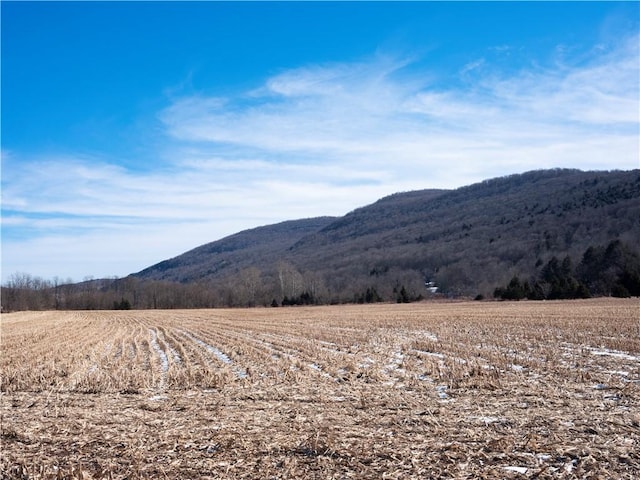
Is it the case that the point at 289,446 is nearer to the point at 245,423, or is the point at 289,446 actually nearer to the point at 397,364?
the point at 245,423

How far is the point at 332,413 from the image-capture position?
10.0m

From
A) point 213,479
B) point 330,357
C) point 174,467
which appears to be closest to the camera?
point 213,479

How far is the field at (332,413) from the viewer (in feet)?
23.2

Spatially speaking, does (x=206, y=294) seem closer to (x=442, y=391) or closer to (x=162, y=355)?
(x=162, y=355)

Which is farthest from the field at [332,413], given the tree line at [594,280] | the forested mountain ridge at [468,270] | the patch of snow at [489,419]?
the forested mountain ridge at [468,270]

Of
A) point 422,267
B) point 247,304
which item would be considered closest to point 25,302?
point 247,304

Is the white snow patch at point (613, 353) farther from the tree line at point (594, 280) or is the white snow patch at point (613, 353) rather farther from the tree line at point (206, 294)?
the tree line at point (206, 294)

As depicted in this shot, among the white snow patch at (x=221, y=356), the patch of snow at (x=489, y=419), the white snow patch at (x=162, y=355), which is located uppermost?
the white snow patch at (x=162, y=355)

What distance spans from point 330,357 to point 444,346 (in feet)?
16.4

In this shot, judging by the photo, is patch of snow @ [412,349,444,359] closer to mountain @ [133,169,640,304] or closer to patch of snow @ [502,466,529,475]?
patch of snow @ [502,466,529,475]

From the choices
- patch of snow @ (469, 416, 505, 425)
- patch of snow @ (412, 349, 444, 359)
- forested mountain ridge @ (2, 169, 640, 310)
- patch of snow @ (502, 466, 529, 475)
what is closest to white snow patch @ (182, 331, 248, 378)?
patch of snow @ (412, 349, 444, 359)

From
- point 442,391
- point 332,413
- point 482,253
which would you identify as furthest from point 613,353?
point 482,253

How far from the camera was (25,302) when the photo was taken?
12606cm

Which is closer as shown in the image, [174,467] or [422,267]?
[174,467]
